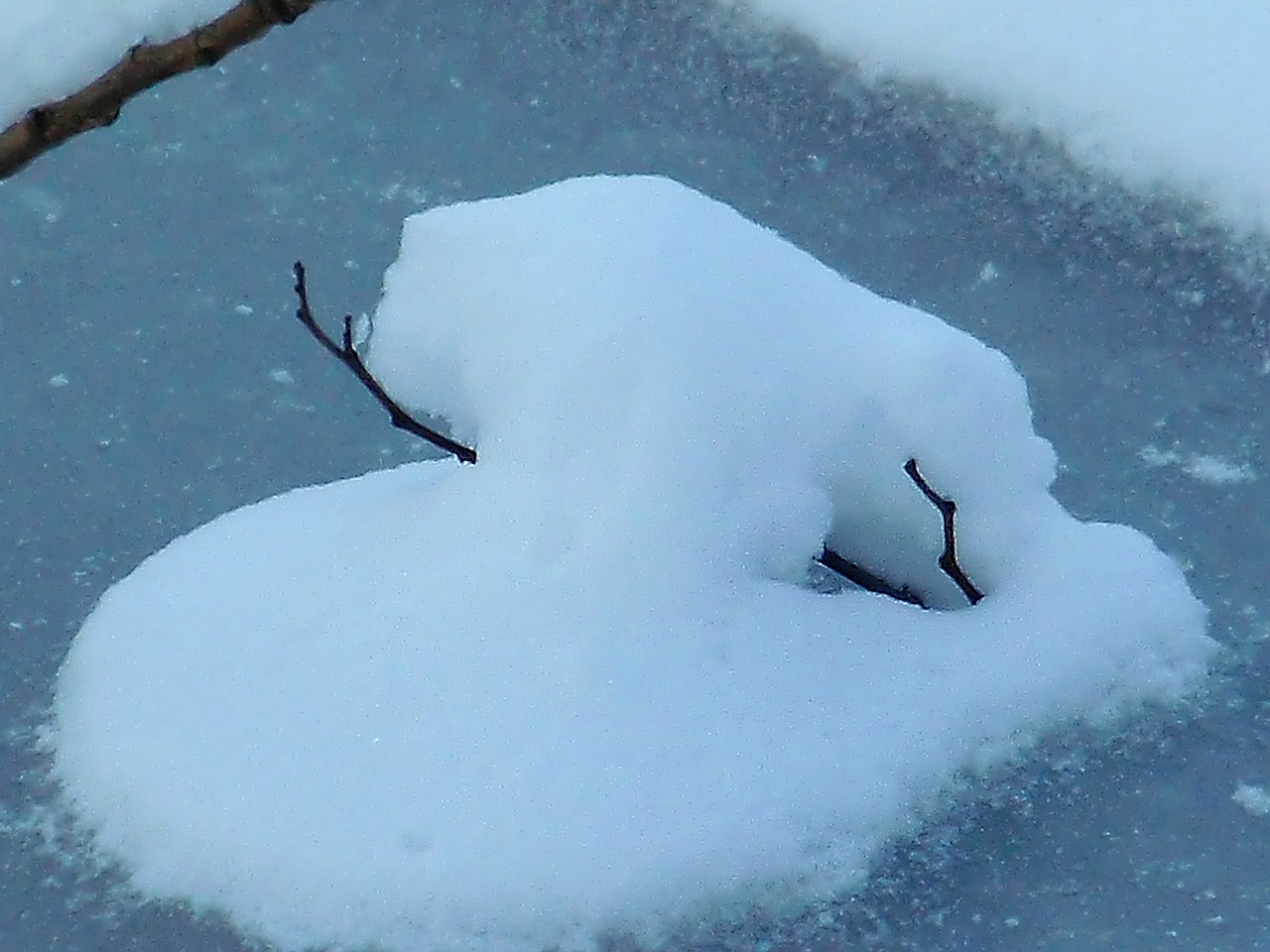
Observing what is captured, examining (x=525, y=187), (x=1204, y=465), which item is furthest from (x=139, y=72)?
(x=525, y=187)

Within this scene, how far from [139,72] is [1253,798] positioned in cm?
61

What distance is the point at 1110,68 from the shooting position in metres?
1.34

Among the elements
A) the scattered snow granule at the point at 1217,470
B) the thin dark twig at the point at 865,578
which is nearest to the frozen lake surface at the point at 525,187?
the scattered snow granule at the point at 1217,470

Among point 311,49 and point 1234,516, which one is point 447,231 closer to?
point 1234,516

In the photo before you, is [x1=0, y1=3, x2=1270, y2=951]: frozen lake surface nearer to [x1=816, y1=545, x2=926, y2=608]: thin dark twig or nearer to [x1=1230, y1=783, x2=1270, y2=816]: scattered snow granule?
[x1=1230, y1=783, x2=1270, y2=816]: scattered snow granule

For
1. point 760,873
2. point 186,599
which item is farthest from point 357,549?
point 760,873

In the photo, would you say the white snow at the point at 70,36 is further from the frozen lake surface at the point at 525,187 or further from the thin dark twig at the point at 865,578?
the thin dark twig at the point at 865,578

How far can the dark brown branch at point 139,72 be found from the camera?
1.33 ft

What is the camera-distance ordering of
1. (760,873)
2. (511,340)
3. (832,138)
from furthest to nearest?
(832,138), (511,340), (760,873)

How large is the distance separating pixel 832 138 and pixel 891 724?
635mm

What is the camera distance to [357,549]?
0.88 m

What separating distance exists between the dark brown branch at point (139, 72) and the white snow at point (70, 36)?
939 millimetres

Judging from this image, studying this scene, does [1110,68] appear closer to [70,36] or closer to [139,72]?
[70,36]

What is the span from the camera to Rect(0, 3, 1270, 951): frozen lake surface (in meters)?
0.79
